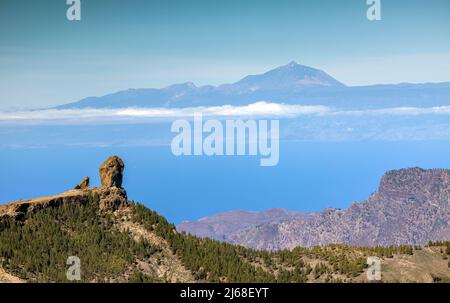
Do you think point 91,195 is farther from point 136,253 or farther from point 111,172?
point 136,253

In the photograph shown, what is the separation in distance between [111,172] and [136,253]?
73.7 feet

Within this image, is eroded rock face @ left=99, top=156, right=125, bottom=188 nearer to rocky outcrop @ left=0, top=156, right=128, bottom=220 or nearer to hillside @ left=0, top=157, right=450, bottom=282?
rocky outcrop @ left=0, top=156, right=128, bottom=220

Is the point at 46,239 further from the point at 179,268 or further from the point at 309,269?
the point at 309,269

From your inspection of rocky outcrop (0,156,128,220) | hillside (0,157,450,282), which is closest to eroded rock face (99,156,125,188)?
rocky outcrop (0,156,128,220)

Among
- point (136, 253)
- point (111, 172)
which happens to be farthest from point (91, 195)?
point (136, 253)

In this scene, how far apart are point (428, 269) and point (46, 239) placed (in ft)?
245

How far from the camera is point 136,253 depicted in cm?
14012

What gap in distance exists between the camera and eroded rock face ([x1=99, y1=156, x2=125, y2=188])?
6083 inches

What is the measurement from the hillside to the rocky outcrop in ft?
0.68

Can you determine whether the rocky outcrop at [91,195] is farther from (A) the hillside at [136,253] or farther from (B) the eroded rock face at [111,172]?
(A) the hillside at [136,253]

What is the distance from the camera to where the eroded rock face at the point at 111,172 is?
15450 cm
